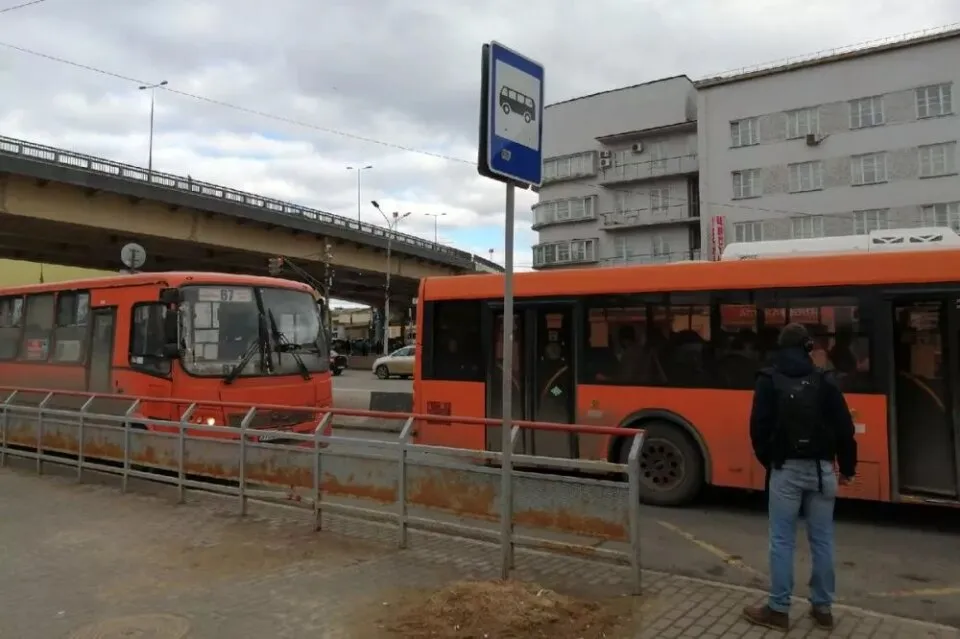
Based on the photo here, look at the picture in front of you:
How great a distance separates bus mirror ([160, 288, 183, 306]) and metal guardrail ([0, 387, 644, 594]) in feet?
4.36

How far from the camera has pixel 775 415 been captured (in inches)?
178

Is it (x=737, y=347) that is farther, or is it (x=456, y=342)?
(x=456, y=342)

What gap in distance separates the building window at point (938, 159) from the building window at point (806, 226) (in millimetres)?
5647

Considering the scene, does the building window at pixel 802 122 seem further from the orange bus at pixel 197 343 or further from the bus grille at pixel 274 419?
the bus grille at pixel 274 419

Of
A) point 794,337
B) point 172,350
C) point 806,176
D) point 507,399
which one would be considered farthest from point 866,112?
point 507,399

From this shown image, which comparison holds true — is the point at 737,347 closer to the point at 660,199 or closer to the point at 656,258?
the point at 656,258

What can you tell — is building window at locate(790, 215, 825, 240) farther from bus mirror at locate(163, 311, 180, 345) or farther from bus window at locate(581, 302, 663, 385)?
bus mirror at locate(163, 311, 180, 345)

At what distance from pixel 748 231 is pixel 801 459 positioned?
43.8m

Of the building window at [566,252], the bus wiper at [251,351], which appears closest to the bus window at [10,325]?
the bus wiper at [251,351]

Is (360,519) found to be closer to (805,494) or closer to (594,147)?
(805,494)

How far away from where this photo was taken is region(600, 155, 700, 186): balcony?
52.5 meters

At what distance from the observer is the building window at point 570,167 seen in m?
58.5

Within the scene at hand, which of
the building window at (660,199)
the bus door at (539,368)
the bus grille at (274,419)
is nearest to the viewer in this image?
the bus grille at (274,419)

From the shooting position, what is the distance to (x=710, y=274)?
806 centimetres
